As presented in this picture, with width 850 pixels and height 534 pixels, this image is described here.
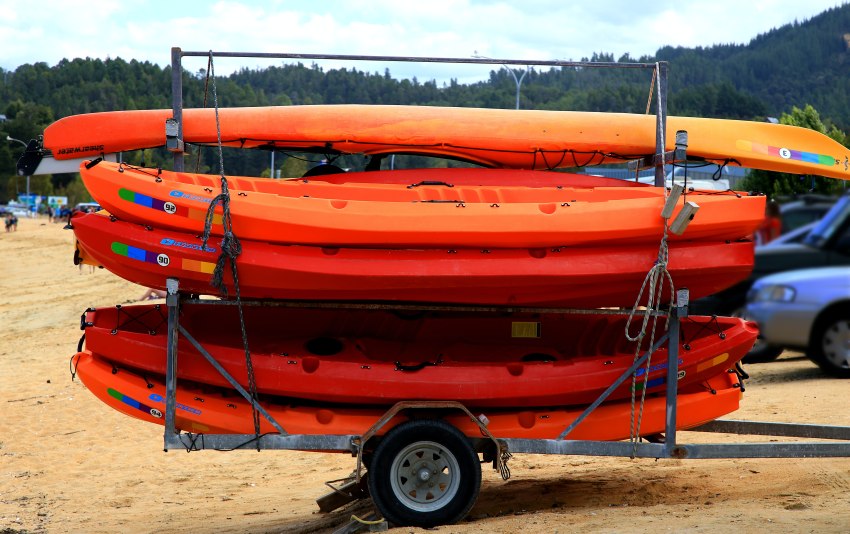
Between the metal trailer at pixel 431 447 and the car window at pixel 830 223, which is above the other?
the car window at pixel 830 223

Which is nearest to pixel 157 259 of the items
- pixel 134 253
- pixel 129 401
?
pixel 134 253

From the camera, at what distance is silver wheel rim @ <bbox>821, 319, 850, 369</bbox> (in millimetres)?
3264

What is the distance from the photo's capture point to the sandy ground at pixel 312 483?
6.01 meters

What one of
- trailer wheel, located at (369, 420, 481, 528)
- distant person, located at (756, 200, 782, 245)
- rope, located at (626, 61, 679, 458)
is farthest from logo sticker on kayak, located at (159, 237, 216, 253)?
distant person, located at (756, 200, 782, 245)

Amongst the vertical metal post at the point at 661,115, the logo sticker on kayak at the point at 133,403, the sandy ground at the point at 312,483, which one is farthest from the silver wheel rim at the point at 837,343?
the logo sticker on kayak at the point at 133,403

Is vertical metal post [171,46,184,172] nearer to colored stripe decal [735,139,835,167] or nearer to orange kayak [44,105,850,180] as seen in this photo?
orange kayak [44,105,850,180]

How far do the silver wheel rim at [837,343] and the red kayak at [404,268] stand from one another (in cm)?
257

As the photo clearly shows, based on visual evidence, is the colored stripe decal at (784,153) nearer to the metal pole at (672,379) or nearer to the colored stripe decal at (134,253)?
the metal pole at (672,379)

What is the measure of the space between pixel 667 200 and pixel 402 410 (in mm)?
1964

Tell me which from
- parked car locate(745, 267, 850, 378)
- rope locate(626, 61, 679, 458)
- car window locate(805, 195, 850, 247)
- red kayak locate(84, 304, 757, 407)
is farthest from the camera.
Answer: red kayak locate(84, 304, 757, 407)

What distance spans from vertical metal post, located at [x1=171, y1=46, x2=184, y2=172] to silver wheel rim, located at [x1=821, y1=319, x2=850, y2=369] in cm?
436

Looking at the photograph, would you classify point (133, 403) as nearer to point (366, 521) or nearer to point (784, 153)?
point (366, 521)

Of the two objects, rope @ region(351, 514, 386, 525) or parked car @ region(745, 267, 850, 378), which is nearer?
parked car @ region(745, 267, 850, 378)

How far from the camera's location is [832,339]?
347cm
